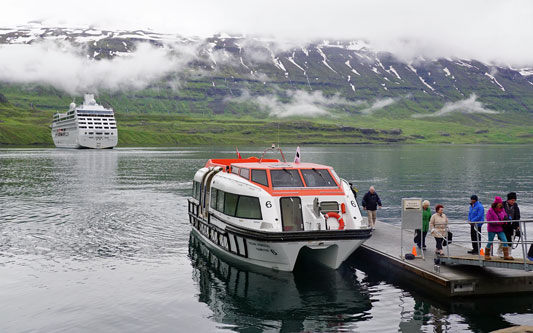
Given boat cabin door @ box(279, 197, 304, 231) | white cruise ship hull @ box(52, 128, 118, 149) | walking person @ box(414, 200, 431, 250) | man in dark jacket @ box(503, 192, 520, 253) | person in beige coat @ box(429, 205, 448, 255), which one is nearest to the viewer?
man in dark jacket @ box(503, 192, 520, 253)

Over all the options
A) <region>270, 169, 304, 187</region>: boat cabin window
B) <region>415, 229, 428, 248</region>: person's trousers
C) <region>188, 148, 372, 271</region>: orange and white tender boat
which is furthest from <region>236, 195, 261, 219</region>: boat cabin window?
<region>415, 229, 428, 248</region>: person's trousers

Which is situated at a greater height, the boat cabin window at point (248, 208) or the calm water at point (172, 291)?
the boat cabin window at point (248, 208)

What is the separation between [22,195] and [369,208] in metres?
39.8

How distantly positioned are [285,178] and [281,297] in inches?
248

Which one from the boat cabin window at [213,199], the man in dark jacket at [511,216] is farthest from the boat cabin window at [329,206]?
the man in dark jacket at [511,216]

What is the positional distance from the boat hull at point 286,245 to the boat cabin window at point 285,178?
3.03 m

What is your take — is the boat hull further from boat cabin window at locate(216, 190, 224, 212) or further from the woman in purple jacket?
the woman in purple jacket

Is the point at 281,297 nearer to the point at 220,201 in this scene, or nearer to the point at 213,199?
the point at 220,201

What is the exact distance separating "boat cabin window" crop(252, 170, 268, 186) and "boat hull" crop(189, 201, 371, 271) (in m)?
2.56

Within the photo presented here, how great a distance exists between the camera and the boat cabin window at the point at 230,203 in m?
24.1

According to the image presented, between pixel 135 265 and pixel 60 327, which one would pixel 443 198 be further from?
pixel 60 327

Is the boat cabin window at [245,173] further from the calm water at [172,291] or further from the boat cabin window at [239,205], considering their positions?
the calm water at [172,291]

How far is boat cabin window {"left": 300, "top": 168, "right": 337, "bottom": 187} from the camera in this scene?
79.5 feet

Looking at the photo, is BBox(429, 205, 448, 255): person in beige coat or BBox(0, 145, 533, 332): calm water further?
BBox(429, 205, 448, 255): person in beige coat
